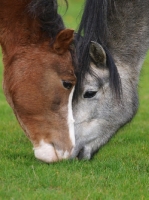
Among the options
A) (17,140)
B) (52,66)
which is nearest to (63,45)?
(52,66)

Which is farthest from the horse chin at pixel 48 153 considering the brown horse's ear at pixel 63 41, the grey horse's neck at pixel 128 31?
the grey horse's neck at pixel 128 31

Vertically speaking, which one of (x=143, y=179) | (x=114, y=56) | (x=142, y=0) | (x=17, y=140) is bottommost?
(x=17, y=140)

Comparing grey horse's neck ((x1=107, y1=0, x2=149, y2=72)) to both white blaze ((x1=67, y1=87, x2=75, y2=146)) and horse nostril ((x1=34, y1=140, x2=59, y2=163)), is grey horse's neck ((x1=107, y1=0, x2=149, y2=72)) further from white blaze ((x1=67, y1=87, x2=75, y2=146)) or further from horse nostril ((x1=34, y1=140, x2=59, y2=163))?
horse nostril ((x1=34, y1=140, x2=59, y2=163))

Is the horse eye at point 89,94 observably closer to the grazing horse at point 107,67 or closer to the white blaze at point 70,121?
the grazing horse at point 107,67

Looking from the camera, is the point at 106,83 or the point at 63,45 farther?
the point at 106,83

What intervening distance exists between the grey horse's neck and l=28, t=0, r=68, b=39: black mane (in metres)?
1.02

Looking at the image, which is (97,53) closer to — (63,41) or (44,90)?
(63,41)

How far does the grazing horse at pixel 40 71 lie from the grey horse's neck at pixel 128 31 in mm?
1019

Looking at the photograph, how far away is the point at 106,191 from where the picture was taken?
20.1 ft

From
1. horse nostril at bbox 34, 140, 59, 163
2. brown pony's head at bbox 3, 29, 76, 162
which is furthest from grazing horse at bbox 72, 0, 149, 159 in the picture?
horse nostril at bbox 34, 140, 59, 163

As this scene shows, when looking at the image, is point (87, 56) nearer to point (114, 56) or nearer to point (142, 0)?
point (114, 56)

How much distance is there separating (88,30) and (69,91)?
0.80m

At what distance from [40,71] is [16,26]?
0.62 m

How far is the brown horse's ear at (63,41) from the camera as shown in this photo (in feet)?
21.8
